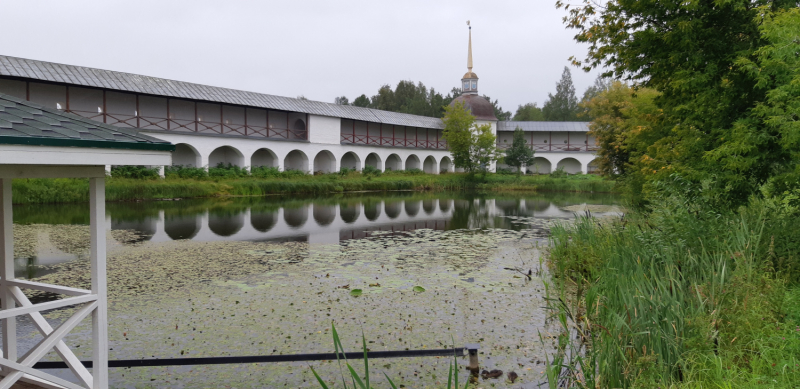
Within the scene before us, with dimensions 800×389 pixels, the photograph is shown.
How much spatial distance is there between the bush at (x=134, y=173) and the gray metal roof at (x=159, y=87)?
141 inches

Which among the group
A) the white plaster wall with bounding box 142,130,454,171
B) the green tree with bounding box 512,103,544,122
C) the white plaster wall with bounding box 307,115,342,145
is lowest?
the white plaster wall with bounding box 142,130,454,171

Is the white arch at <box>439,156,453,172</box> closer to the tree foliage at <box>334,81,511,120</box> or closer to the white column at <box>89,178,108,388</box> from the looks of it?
the tree foliage at <box>334,81,511,120</box>

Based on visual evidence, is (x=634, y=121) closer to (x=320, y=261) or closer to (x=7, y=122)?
(x=320, y=261)

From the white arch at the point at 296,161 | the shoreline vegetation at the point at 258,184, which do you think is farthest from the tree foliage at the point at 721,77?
the white arch at the point at 296,161

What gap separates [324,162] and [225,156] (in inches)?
241

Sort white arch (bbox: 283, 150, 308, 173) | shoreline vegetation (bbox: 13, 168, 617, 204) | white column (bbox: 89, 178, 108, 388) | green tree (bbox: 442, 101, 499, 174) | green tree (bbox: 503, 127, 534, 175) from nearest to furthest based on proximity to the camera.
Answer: white column (bbox: 89, 178, 108, 388)
shoreline vegetation (bbox: 13, 168, 617, 204)
white arch (bbox: 283, 150, 308, 173)
green tree (bbox: 442, 101, 499, 174)
green tree (bbox: 503, 127, 534, 175)

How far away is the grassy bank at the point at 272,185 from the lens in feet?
54.6

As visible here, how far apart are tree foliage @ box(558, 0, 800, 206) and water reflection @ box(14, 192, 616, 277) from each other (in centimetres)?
636

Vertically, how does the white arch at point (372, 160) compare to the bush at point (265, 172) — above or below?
above

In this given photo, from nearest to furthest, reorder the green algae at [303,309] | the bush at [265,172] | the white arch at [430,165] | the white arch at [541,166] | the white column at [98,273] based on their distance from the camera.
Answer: the white column at [98,273]
the green algae at [303,309]
the bush at [265,172]
the white arch at [430,165]
the white arch at [541,166]

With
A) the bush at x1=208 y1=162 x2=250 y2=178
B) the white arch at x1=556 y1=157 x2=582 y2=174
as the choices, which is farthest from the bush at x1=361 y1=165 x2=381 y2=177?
the white arch at x1=556 y1=157 x2=582 y2=174

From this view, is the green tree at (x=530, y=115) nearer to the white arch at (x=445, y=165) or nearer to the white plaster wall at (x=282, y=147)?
the white arch at (x=445, y=165)

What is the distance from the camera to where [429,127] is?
36531 millimetres

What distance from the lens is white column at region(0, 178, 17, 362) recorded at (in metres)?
3.13
